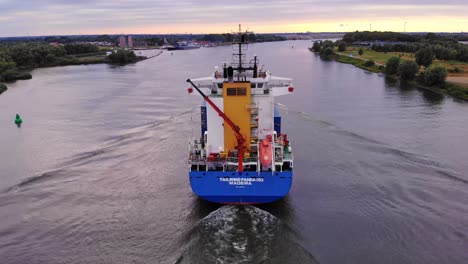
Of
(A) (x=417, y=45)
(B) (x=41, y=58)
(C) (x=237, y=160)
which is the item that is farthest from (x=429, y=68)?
(B) (x=41, y=58)

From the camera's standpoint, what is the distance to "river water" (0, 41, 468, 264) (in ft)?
41.0

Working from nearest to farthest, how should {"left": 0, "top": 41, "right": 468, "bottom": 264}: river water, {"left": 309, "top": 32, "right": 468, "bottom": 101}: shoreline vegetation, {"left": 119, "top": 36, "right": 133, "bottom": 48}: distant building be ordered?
1. {"left": 0, "top": 41, "right": 468, "bottom": 264}: river water
2. {"left": 309, "top": 32, "right": 468, "bottom": 101}: shoreline vegetation
3. {"left": 119, "top": 36, "right": 133, "bottom": 48}: distant building

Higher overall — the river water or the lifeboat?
the lifeboat

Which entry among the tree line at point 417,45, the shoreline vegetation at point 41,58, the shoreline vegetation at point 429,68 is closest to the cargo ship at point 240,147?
the shoreline vegetation at point 429,68

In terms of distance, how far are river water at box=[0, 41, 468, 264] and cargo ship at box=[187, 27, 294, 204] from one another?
987mm

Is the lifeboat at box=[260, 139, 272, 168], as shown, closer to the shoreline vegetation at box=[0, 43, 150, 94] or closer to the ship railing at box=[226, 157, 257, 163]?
the ship railing at box=[226, 157, 257, 163]

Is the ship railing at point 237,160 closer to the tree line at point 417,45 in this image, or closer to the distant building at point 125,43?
the tree line at point 417,45

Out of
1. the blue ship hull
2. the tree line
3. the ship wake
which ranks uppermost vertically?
the tree line

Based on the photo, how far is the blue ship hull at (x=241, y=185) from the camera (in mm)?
13812

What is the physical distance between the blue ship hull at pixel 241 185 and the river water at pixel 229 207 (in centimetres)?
70

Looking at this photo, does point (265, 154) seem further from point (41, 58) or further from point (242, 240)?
point (41, 58)

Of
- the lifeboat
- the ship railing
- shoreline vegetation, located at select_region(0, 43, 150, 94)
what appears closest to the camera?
the lifeboat

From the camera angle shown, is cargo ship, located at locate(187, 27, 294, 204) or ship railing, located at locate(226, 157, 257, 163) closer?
cargo ship, located at locate(187, 27, 294, 204)

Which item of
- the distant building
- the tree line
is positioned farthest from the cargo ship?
the distant building
